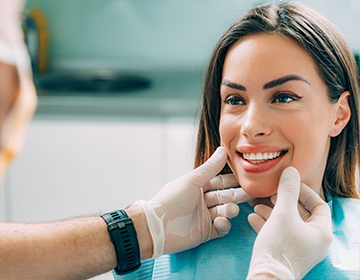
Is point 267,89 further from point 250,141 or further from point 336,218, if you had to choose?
point 336,218

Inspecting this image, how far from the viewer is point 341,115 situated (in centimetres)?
111

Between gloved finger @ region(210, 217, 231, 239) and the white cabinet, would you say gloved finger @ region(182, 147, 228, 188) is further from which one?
the white cabinet

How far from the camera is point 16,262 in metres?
0.97

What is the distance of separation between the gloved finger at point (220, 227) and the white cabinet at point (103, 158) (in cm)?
95

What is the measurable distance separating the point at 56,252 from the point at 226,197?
0.47 meters

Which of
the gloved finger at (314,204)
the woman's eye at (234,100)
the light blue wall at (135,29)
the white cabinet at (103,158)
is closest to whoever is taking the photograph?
the gloved finger at (314,204)

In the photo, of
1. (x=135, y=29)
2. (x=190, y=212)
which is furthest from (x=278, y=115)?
(x=135, y=29)

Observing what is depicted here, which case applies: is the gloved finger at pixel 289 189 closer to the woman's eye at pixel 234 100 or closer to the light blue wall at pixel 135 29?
the woman's eye at pixel 234 100

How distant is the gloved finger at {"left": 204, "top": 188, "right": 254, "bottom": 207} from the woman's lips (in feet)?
0.33

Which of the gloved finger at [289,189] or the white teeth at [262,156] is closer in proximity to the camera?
the gloved finger at [289,189]

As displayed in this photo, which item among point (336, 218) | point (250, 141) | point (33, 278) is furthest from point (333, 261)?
point (33, 278)

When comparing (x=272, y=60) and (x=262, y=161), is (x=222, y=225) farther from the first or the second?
(x=272, y=60)

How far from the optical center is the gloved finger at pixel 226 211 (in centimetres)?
105

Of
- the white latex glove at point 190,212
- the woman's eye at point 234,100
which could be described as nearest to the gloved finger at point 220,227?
the white latex glove at point 190,212
